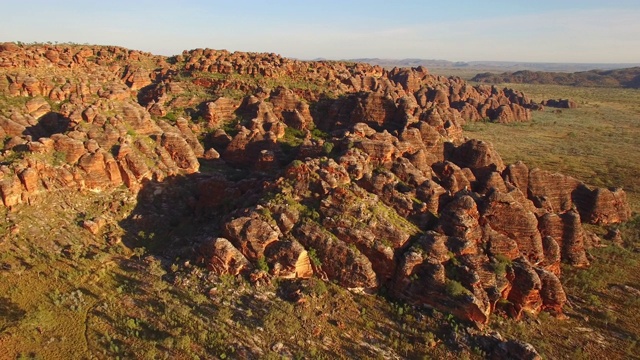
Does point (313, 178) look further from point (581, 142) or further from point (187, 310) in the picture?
point (581, 142)

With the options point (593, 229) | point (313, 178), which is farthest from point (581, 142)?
point (313, 178)

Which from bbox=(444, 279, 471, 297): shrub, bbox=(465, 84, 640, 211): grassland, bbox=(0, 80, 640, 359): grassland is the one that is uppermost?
bbox=(465, 84, 640, 211): grassland

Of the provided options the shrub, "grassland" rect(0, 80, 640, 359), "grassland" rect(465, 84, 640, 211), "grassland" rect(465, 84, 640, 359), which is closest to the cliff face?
the shrub

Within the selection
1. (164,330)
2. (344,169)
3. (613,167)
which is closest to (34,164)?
(164,330)

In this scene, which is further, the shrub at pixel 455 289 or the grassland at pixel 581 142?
the grassland at pixel 581 142

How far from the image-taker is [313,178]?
31891 mm

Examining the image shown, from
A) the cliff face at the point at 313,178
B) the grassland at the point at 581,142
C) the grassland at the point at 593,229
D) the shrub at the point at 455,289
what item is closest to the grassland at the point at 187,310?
the grassland at the point at 593,229

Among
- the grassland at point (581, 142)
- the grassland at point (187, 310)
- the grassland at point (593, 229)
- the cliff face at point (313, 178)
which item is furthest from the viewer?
the grassland at point (581, 142)

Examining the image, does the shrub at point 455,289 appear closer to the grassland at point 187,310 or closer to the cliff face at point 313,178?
the cliff face at point 313,178

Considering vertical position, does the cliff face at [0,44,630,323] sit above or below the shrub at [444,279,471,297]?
above

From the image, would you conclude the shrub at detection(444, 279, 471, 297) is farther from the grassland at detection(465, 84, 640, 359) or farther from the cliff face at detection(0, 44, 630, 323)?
the grassland at detection(465, 84, 640, 359)

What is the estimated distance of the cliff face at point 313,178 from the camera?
2788cm

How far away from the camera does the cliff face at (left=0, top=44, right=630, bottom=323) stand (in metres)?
27.9

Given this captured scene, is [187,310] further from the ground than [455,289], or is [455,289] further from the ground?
[455,289]
